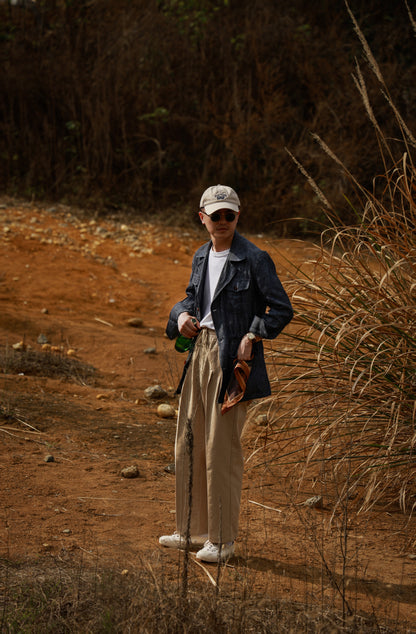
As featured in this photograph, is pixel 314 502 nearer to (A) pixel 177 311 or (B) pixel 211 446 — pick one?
(B) pixel 211 446

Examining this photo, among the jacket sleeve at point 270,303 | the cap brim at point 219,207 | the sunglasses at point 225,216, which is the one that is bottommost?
the jacket sleeve at point 270,303

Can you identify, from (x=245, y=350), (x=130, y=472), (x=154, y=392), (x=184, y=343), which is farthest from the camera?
(x=154, y=392)

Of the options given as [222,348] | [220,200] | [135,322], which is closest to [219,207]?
[220,200]

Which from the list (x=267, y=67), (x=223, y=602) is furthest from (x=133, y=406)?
(x=267, y=67)

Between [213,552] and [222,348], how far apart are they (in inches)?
33.4

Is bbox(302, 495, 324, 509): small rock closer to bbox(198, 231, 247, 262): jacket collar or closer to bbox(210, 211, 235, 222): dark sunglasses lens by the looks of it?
bbox(198, 231, 247, 262): jacket collar

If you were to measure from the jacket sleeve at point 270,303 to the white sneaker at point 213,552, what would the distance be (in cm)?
89

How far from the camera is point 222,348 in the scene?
300cm

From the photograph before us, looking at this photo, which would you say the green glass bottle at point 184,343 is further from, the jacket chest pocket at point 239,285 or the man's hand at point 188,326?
the jacket chest pocket at point 239,285

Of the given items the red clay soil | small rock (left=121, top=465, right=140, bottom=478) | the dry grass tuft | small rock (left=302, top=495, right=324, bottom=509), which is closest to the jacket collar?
the red clay soil

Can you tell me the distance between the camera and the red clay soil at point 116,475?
306 cm

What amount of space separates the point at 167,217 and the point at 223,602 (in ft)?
32.6

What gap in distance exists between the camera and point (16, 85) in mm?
12672

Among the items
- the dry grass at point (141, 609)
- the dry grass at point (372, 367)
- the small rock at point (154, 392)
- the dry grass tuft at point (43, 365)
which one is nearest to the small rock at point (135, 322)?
the dry grass tuft at point (43, 365)
